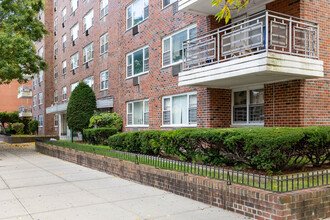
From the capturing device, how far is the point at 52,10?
117 feet

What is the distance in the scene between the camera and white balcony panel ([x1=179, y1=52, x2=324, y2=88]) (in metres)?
8.34

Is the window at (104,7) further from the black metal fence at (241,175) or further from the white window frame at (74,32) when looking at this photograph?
the black metal fence at (241,175)

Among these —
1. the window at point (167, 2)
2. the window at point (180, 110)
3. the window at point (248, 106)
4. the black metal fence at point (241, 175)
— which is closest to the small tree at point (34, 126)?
the black metal fence at point (241, 175)

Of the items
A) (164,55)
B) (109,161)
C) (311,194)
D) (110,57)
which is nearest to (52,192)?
(109,161)

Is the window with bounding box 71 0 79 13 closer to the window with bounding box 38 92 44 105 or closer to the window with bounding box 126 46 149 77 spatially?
the window with bounding box 38 92 44 105

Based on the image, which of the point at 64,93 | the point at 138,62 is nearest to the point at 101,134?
the point at 138,62

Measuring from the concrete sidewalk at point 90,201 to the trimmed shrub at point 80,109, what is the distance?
9.41 m

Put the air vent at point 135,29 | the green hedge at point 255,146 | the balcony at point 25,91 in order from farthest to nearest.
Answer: the balcony at point 25,91 < the air vent at point 135,29 < the green hedge at point 255,146

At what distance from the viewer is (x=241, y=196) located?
590 centimetres

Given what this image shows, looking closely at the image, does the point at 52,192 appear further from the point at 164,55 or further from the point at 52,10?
the point at 52,10

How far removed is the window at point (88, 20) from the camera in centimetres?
2463

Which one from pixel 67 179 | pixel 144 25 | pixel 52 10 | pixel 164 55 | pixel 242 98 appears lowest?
pixel 67 179

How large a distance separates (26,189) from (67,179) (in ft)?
5.13

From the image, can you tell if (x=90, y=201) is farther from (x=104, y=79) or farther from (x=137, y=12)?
(x=104, y=79)
